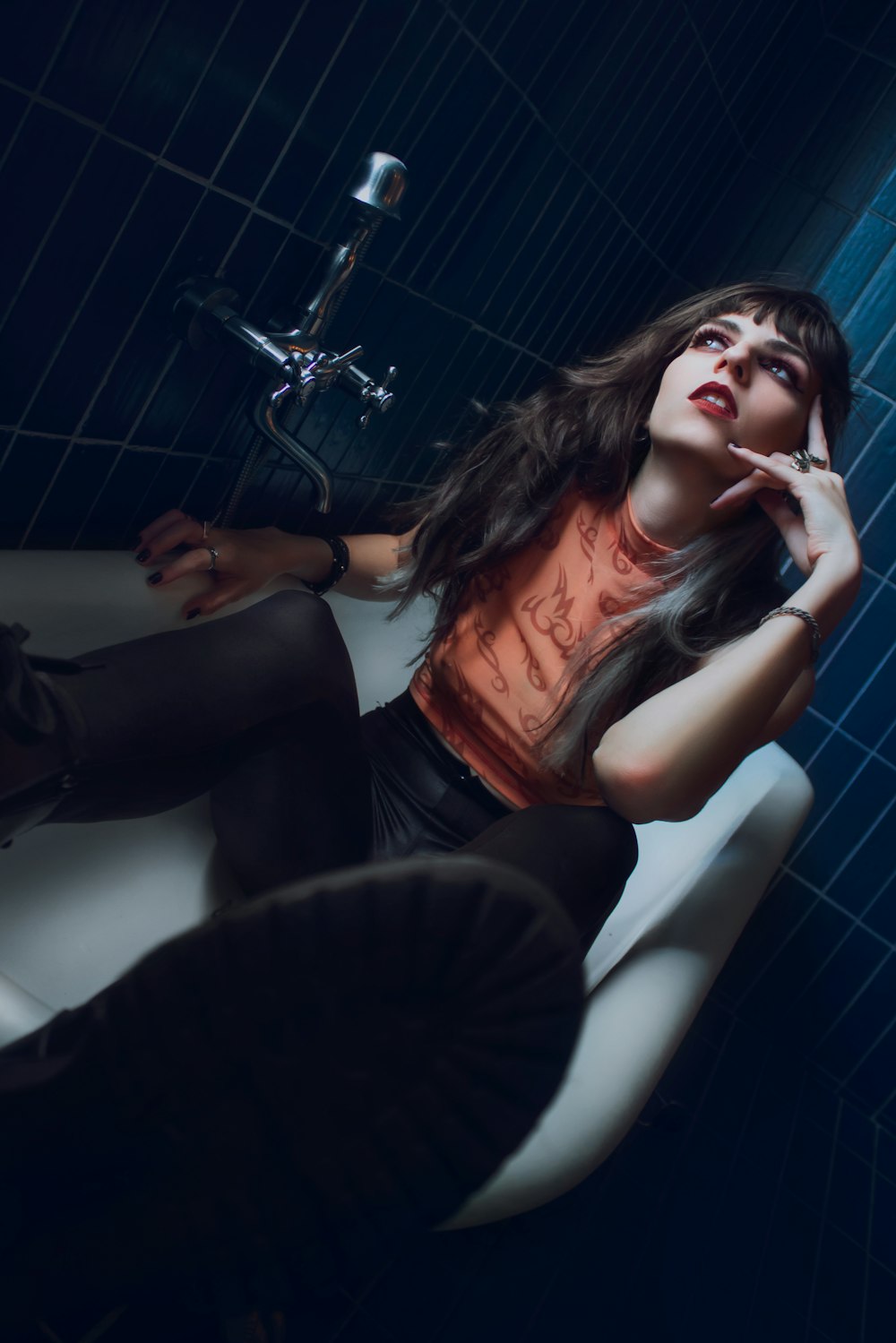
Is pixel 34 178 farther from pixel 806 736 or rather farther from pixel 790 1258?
pixel 790 1258

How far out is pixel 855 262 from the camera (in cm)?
182

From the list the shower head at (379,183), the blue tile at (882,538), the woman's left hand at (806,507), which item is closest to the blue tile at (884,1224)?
the blue tile at (882,538)

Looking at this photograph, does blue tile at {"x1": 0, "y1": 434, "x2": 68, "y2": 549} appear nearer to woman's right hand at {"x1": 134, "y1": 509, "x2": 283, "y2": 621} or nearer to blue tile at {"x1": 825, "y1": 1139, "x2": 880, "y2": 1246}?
woman's right hand at {"x1": 134, "y1": 509, "x2": 283, "y2": 621}

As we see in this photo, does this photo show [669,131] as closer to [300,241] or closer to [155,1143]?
[300,241]

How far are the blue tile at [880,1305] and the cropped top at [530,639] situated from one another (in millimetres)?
1068

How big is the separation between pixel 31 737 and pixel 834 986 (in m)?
1.85

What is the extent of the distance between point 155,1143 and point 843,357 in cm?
120

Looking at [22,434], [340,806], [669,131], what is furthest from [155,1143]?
[669,131]

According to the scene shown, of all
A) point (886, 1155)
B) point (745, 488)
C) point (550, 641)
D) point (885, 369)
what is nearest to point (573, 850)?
point (550, 641)

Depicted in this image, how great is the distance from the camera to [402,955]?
39 centimetres

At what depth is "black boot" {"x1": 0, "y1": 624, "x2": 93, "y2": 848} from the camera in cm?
62

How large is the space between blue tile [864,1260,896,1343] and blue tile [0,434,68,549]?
1.71 m

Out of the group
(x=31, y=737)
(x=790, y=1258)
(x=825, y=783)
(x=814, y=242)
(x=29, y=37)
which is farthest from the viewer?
(x=825, y=783)

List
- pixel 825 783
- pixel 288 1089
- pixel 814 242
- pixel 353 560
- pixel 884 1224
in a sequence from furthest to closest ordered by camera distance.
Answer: pixel 825 783 → pixel 814 242 → pixel 884 1224 → pixel 353 560 → pixel 288 1089
